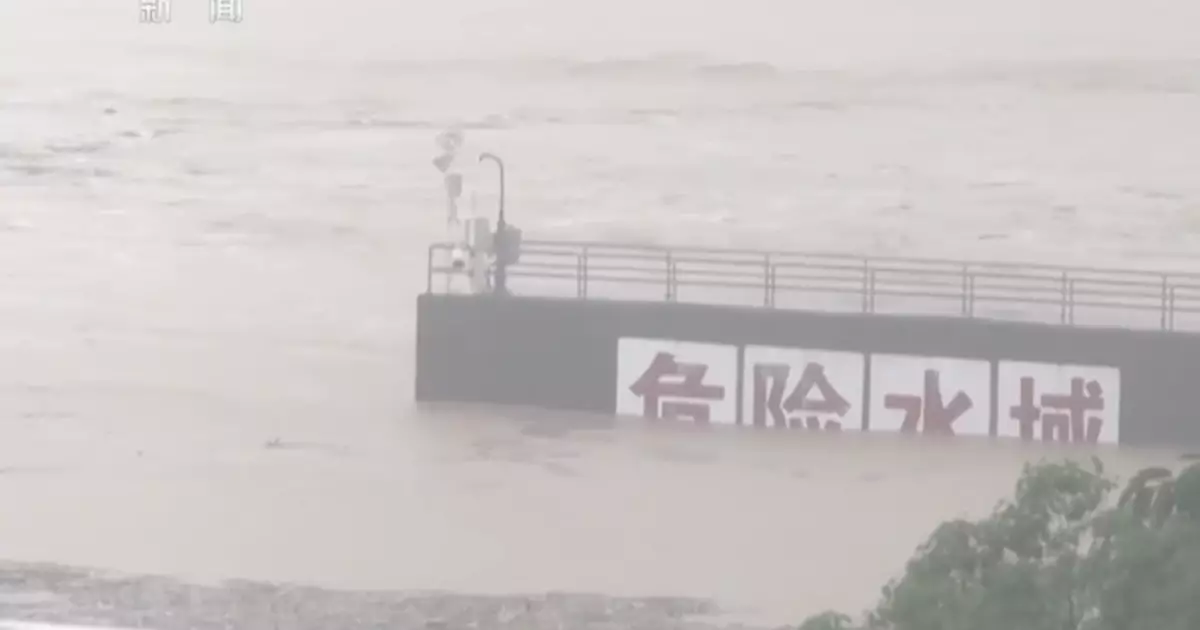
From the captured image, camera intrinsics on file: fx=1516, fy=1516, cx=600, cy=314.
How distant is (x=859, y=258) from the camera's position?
2611 mm

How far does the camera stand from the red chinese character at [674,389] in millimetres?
2652

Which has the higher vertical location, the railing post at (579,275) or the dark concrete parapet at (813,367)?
the railing post at (579,275)

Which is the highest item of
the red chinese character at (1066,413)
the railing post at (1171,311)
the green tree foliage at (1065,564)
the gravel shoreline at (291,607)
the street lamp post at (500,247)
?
the street lamp post at (500,247)

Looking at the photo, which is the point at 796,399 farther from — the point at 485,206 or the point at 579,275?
the point at 485,206

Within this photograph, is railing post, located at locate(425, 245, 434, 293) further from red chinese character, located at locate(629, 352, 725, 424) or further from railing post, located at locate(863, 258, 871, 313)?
railing post, located at locate(863, 258, 871, 313)

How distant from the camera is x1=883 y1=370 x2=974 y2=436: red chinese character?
257 centimetres

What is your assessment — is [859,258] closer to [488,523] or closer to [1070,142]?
[1070,142]

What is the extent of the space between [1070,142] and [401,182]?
117 centimetres

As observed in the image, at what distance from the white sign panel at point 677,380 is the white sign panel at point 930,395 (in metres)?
→ 0.25

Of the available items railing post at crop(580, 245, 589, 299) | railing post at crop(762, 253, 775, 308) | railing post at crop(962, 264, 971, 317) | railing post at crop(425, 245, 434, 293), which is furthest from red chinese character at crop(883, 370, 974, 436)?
railing post at crop(425, 245, 434, 293)

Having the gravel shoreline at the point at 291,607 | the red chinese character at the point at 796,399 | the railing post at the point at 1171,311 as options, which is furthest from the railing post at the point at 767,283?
the railing post at the point at 1171,311

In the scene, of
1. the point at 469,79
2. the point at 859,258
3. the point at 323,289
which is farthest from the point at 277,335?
the point at 859,258

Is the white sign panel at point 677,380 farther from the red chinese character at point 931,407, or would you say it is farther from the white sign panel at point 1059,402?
the white sign panel at point 1059,402

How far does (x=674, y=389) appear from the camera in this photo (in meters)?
2.67
